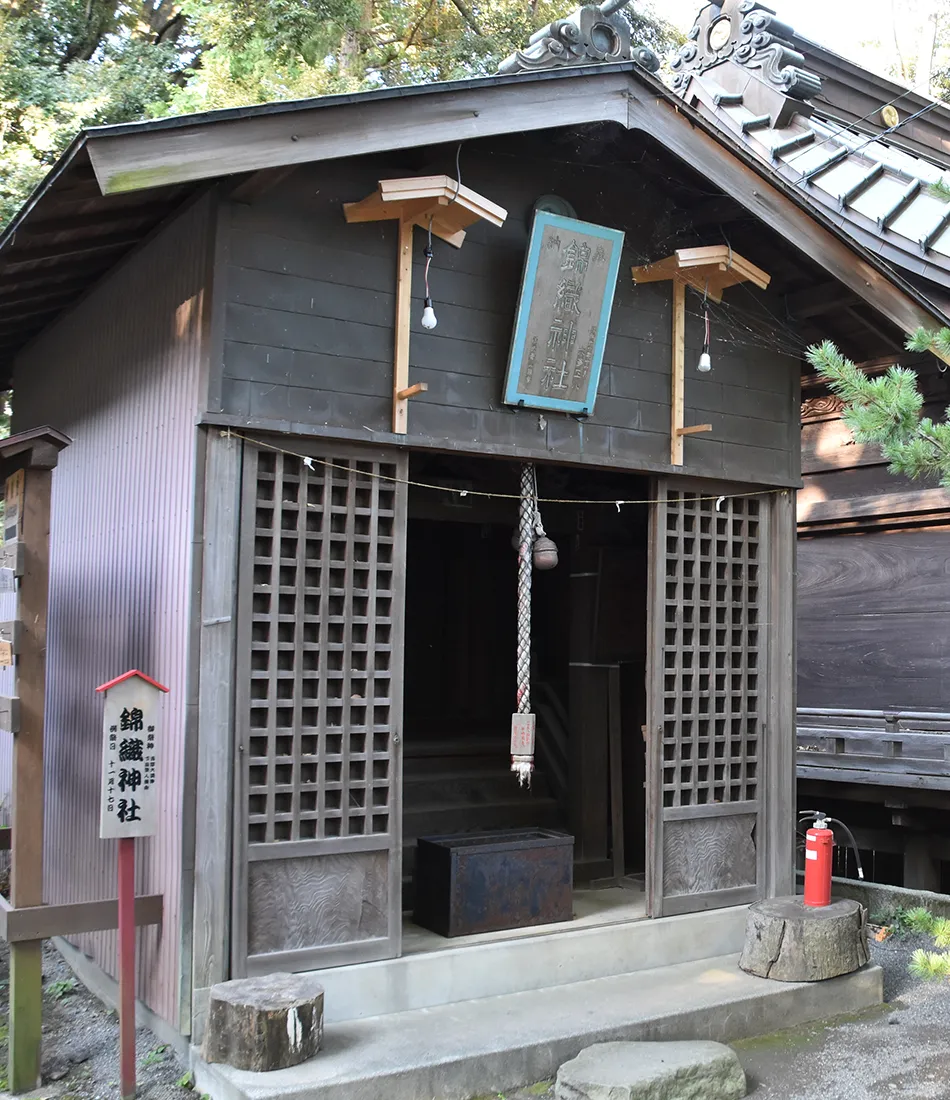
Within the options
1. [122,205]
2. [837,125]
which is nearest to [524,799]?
[122,205]

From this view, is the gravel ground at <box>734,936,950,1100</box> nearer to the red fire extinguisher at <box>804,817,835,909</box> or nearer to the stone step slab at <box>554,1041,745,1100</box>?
the stone step slab at <box>554,1041,745,1100</box>

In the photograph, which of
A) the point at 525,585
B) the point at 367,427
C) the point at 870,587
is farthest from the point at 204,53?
the point at 870,587

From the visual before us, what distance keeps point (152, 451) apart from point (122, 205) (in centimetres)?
146

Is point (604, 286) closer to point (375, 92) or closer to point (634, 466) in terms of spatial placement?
point (634, 466)

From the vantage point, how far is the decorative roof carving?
1338 centimetres

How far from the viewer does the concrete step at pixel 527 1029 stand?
5.19 meters

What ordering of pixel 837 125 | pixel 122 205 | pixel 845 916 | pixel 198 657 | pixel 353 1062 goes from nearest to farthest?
pixel 353 1062, pixel 198 657, pixel 122 205, pixel 845 916, pixel 837 125

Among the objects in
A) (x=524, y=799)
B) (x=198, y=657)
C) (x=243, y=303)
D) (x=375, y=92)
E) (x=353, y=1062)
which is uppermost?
(x=375, y=92)

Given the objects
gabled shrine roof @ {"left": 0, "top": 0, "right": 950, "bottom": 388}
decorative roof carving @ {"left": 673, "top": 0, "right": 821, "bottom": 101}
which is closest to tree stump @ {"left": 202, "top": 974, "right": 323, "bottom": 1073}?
gabled shrine roof @ {"left": 0, "top": 0, "right": 950, "bottom": 388}

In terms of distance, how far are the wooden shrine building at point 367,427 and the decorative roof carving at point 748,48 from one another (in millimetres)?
6751

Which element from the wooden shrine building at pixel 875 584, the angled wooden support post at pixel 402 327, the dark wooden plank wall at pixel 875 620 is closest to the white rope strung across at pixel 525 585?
the angled wooden support post at pixel 402 327

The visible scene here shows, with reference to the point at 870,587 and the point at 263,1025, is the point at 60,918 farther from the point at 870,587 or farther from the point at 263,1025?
the point at 870,587

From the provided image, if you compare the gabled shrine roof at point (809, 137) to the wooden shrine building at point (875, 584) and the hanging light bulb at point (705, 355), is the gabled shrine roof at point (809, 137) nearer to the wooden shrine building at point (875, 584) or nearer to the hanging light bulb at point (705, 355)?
the wooden shrine building at point (875, 584)

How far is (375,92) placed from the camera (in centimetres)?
561
